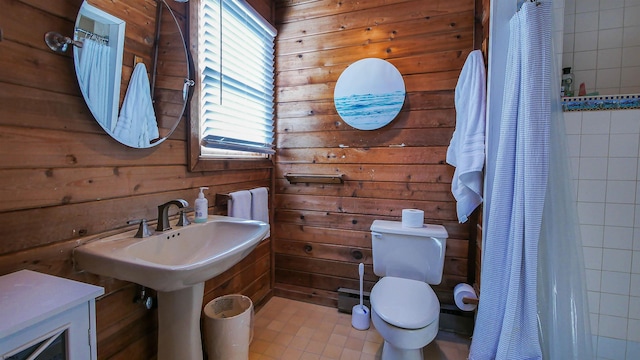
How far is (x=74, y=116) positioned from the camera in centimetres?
98

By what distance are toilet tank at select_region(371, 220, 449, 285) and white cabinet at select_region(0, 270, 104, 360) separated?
1470mm

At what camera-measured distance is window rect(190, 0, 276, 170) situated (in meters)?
1.57

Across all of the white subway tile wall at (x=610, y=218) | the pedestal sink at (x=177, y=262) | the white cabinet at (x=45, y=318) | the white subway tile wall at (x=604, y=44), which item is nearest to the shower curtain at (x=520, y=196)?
the white subway tile wall at (x=610, y=218)

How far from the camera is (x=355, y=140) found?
211 centimetres

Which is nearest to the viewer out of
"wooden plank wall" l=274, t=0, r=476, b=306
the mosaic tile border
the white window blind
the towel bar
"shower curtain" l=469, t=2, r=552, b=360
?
"shower curtain" l=469, t=2, r=552, b=360

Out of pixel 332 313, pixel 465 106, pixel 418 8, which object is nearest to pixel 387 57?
pixel 418 8

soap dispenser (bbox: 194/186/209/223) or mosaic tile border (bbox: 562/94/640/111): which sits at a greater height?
mosaic tile border (bbox: 562/94/640/111)

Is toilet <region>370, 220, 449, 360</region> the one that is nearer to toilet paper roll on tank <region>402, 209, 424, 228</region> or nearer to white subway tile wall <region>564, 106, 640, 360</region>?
toilet paper roll on tank <region>402, 209, 424, 228</region>

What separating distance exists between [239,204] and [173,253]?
1.87 ft

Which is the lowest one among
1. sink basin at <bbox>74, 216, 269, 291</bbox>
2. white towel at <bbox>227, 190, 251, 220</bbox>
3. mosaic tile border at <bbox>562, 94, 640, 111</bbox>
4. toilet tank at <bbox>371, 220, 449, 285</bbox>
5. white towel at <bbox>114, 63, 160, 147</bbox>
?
toilet tank at <bbox>371, 220, 449, 285</bbox>

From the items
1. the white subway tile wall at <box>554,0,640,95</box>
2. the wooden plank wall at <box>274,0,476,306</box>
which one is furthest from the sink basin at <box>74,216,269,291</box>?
the white subway tile wall at <box>554,0,640,95</box>

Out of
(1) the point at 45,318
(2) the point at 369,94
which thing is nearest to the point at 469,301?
(2) the point at 369,94

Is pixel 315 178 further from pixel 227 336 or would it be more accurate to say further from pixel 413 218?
pixel 227 336

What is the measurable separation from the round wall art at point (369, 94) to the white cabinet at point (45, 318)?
5.69 ft
